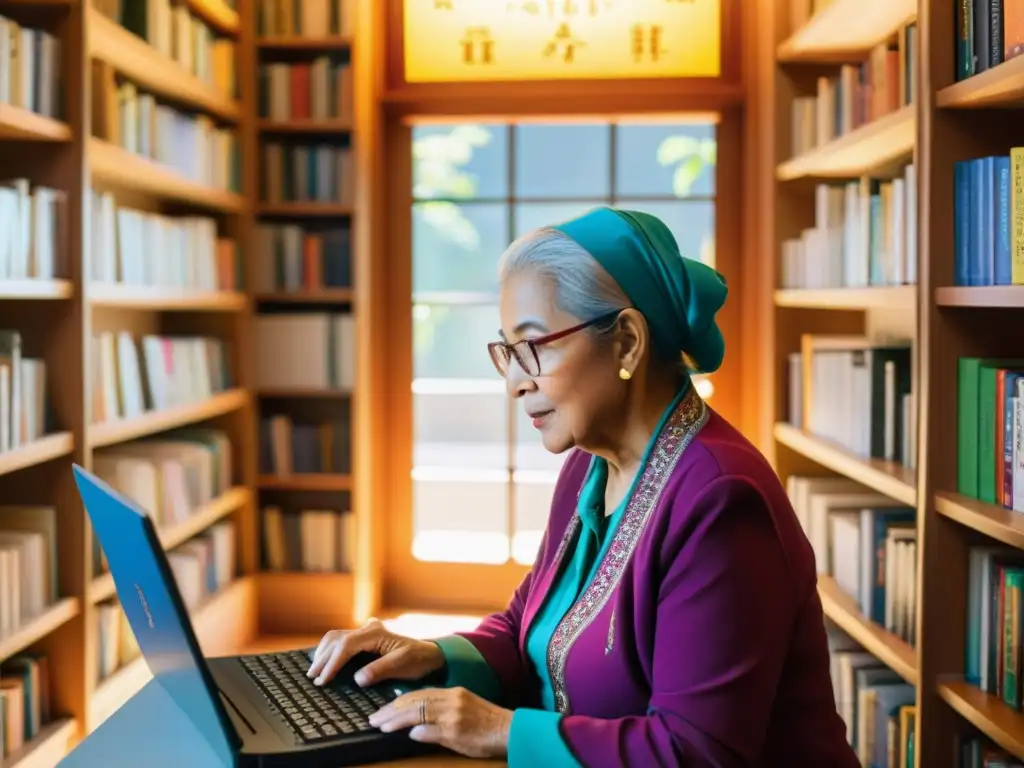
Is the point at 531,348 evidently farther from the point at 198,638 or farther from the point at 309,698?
the point at 198,638

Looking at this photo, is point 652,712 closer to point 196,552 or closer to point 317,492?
point 196,552

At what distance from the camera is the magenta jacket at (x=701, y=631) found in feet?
4.29

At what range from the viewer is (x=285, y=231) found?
15.0 feet

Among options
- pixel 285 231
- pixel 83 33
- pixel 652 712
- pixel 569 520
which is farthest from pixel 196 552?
pixel 652 712

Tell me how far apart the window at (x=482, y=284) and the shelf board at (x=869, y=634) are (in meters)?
1.69

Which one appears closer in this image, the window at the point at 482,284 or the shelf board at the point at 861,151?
the shelf board at the point at 861,151

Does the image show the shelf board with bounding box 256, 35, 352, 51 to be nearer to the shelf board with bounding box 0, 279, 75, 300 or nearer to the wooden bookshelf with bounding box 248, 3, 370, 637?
the wooden bookshelf with bounding box 248, 3, 370, 637

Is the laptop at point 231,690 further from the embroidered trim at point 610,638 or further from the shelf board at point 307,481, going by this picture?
the shelf board at point 307,481

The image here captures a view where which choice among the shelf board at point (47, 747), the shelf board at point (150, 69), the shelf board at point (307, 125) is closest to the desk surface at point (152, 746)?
the shelf board at point (47, 747)

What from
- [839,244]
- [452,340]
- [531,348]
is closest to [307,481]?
[452,340]

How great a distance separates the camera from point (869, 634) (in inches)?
113

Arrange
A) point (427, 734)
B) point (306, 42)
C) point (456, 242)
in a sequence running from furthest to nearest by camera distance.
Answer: point (456, 242), point (306, 42), point (427, 734)

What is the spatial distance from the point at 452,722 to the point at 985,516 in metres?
1.29

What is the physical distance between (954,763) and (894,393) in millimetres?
921
